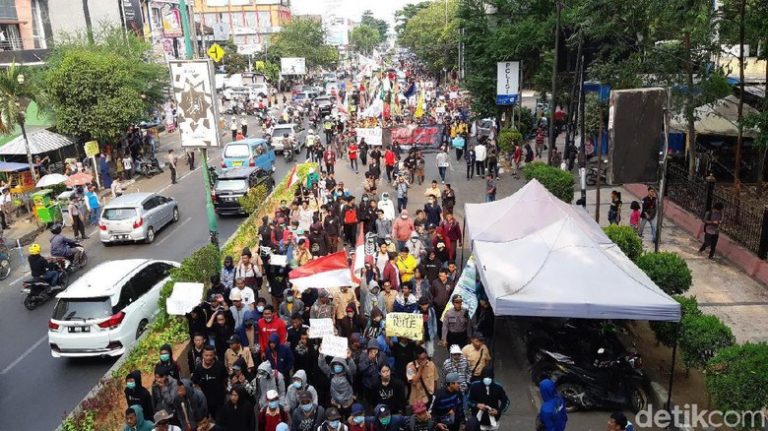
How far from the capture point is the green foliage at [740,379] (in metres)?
6.91

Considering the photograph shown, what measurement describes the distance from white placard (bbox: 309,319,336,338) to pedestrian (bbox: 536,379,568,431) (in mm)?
3141

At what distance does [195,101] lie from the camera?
13.3 m

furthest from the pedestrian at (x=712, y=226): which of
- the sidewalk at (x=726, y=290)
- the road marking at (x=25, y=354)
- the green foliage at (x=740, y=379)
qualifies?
the road marking at (x=25, y=354)

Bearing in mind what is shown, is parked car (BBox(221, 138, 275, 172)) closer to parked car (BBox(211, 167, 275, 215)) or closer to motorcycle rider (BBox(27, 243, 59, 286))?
parked car (BBox(211, 167, 275, 215))

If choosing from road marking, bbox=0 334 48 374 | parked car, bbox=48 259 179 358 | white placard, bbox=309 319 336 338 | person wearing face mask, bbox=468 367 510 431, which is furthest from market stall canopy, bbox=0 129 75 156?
person wearing face mask, bbox=468 367 510 431

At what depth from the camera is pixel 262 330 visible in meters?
9.56

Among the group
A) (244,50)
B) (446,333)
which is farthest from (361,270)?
(244,50)

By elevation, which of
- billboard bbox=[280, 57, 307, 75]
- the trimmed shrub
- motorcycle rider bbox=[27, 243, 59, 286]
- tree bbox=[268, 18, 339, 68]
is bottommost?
motorcycle rider bbox=[27, 243, 59, 286]

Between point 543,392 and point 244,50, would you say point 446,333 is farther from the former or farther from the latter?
point 244,50

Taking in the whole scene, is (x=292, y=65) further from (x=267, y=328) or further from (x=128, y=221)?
(x=267, y=328)

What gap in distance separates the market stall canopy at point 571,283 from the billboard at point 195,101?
656 centimetres

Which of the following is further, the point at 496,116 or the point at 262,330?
the point at 496,116

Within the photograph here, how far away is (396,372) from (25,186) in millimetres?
22686

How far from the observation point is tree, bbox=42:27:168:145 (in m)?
28.0
